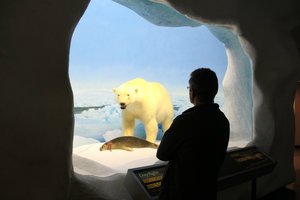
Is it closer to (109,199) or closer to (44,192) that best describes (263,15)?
(109,199)

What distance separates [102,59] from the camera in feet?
16.6

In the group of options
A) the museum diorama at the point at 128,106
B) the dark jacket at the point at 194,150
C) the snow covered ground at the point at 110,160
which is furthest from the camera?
the snow covered ground at the point at 110,160

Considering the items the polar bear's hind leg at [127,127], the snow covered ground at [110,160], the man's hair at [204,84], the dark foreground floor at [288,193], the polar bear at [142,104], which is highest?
the man's hair at [204,84]

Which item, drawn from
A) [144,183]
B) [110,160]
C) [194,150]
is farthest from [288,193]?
[194,150]

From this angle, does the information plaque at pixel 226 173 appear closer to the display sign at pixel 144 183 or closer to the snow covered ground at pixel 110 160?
the display sign at pixel 144 183

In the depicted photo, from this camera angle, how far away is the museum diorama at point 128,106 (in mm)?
1159

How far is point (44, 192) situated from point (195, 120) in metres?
0.88

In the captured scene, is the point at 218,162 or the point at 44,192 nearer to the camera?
the point at 218,162

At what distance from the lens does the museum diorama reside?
1.16 meters

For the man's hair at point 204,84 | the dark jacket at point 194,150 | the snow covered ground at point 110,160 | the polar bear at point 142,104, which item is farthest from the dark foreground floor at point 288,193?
the man's hair at point 204,84

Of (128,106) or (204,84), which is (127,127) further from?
(204,84)

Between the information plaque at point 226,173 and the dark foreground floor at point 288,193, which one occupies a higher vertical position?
the information plaque at point 226,173

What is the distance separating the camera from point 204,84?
0.99m

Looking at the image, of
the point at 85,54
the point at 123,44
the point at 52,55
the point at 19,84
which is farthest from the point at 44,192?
the point at 123,44
